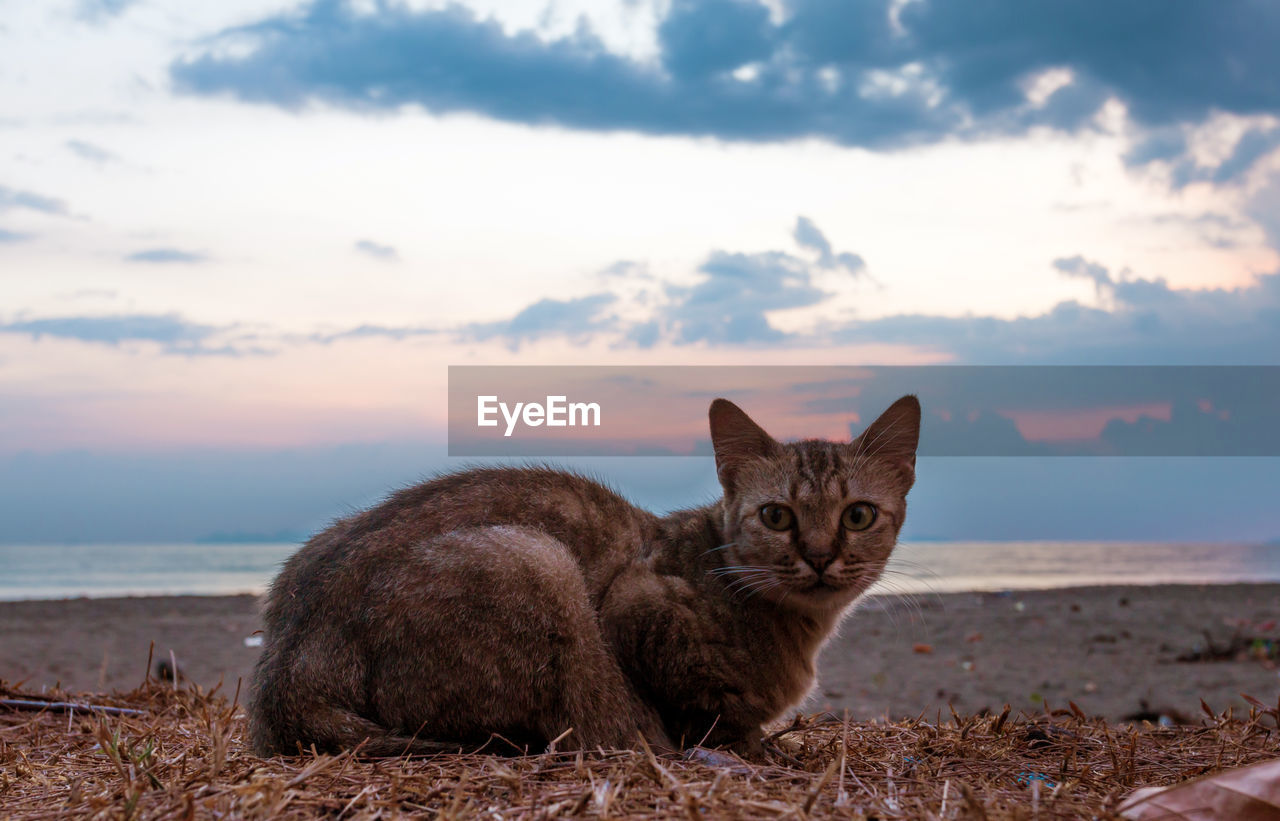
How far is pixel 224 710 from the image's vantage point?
4.93 meters

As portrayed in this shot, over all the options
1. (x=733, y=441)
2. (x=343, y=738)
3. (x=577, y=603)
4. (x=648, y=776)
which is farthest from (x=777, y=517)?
(x=343, y=738)

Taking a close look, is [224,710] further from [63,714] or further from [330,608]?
[330,608]

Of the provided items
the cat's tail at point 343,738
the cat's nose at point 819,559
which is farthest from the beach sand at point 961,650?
the cat's tail at point 343,738

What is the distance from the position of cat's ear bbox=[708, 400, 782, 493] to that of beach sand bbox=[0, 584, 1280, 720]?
0.98 meters

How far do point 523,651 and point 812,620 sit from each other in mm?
1482

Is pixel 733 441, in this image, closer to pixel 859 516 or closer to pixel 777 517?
pixel 777 517

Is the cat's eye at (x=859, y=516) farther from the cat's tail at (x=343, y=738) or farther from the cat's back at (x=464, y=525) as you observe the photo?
the cat's tail at (x=343, y=738)

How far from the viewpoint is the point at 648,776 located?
2.88 metres

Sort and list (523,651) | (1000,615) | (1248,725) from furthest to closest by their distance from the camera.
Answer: (1000,615), (1248,725), (523,651)

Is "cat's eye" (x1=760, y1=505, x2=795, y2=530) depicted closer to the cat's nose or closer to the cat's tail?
the cat's nose

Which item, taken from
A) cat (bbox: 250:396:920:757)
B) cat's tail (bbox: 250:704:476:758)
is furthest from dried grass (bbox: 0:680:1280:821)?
cat (bbox: 250:396:920:757)

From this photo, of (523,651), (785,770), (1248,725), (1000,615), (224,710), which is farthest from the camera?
(1000,615)

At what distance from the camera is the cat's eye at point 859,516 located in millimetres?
4117

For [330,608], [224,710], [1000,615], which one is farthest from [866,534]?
[1000,615]
